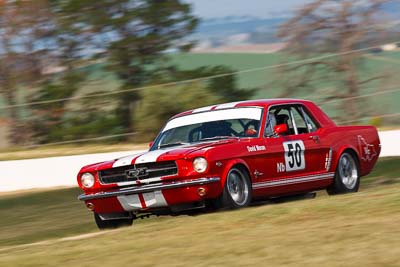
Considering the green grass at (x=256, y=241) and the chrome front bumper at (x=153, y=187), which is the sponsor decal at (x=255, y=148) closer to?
the chrome front bumper at (x=153, y=187)

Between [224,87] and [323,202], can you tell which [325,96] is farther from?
[323,202]

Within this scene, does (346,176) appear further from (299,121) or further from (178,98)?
(178,98)

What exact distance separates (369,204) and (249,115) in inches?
103

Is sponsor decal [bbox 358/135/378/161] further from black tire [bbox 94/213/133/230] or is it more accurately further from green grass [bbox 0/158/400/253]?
Result: black tire [bbox 94/213/133/230]

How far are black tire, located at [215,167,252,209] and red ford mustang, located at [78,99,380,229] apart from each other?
0.01 meters

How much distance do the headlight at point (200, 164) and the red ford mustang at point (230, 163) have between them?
0.01m

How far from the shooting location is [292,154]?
12.6 m

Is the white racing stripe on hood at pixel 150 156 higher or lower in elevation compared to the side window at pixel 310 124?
higher

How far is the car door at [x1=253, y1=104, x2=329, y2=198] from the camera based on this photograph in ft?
40.1

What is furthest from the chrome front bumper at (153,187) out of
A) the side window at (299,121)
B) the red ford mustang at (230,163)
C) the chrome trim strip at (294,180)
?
the side window at (299,121)

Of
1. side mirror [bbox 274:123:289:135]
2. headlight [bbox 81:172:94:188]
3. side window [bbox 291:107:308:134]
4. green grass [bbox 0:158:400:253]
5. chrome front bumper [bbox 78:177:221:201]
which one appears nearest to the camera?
chrome front bumper [bbox 78:177:221:201]

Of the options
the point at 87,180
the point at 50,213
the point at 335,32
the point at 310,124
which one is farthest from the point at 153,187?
the point at 335,32

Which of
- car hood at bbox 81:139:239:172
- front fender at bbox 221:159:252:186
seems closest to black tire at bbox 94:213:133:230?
car hood at bbox 81:139:239:172

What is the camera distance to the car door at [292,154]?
12227 millimetres
